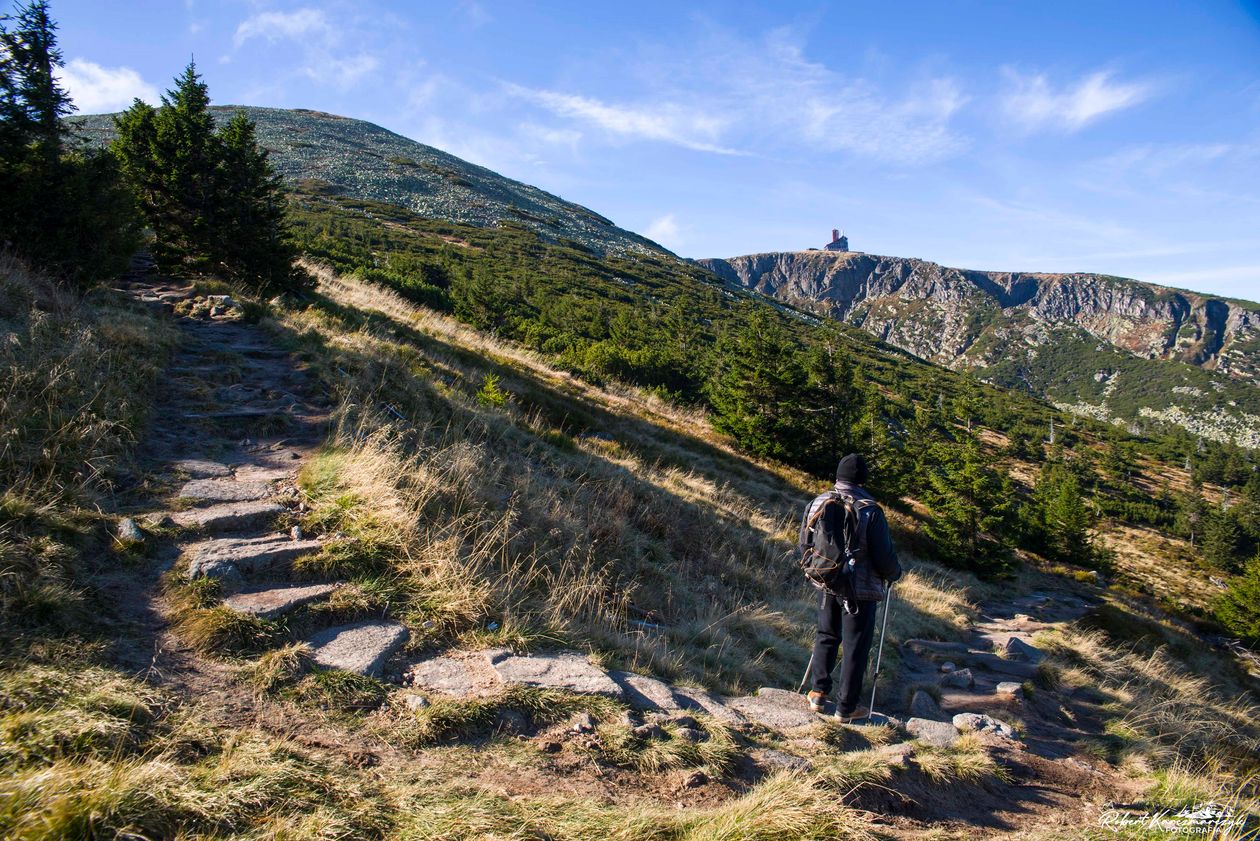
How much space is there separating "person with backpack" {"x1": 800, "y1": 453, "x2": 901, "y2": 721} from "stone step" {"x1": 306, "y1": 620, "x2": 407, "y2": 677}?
324 centimetres

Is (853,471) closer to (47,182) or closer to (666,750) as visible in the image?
(666,750)

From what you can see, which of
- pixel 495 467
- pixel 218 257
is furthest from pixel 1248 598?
pixel 218 257

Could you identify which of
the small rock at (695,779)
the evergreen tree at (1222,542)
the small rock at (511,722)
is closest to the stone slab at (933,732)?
the small rock at (695,779)

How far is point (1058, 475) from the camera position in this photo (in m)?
60.9

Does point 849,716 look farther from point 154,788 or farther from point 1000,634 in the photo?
point 1000,634

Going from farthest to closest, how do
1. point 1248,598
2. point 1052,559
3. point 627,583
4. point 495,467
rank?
point 1052,559 → point 1248,598 → point 495,467 → point 627,583

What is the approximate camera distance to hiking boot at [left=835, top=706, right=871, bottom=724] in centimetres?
457

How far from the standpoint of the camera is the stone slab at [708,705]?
3.86 m

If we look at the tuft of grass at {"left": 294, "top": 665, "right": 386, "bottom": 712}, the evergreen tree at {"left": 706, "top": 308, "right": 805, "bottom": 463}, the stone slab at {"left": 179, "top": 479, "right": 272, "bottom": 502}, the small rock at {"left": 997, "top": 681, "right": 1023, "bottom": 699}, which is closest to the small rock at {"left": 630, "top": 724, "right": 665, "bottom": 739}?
the tuft of grass at {"left": 294, "top": 665, "right": 386, "bottom": 712}

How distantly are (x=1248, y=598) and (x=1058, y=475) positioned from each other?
115 feet

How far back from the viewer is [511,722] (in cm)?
327

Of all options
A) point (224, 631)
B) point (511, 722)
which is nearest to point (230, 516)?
point (224, 631)

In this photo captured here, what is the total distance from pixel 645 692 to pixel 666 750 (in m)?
0.59

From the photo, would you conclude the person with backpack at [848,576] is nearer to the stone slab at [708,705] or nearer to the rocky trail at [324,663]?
the rocky trail at [324,663]
